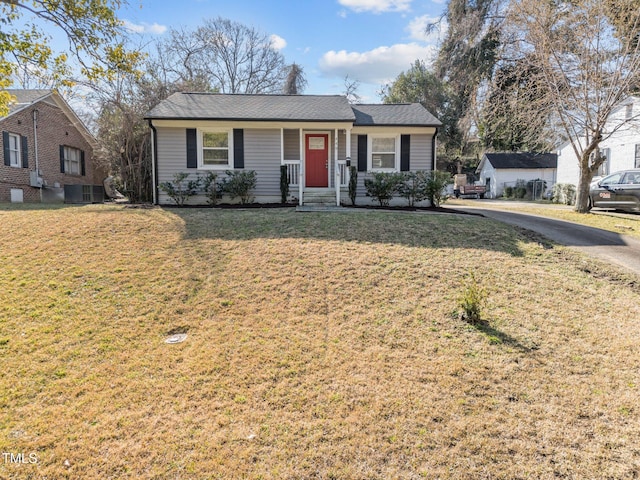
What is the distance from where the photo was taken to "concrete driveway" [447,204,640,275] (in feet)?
23.5

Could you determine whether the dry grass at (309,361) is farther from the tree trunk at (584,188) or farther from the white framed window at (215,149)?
the tree trunk at (584,188)

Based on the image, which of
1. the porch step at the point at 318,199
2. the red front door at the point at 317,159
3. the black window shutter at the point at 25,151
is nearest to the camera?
the porch step at the point at 318,199

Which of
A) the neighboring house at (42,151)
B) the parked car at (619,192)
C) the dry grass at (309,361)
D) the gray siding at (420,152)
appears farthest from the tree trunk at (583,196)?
the neighboring house at (42,151)

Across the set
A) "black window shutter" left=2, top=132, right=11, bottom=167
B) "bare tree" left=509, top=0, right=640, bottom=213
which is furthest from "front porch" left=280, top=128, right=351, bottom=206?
"black window shutter" left=2, top=132, right=11, bottom=167

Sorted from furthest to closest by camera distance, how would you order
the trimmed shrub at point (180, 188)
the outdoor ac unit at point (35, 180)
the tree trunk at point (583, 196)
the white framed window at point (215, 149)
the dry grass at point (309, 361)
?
the outdoor ac unit at point (35, 180)
the tree trunk at point (583, 196)
the white framed window at point (215, 149)
the trimmed shrub at point (180, 188)
the dry grass at point (309, 361)

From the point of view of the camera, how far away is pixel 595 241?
8.46 meters

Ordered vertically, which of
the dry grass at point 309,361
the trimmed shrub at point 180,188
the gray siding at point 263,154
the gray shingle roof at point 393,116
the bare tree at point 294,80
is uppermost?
the bare tree at point 294,80

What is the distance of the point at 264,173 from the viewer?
42.9 feet

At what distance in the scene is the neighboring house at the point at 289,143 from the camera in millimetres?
12602

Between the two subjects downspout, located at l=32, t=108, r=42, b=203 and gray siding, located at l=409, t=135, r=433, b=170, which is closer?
gray siding, located at l=409, t=135, r=433, b=170

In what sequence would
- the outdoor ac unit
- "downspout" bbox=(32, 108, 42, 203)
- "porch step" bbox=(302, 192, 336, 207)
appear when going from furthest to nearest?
"downspout" bbox=(32, 108, 42, 203) → the outdoor ac unit → "porch step" bbox=(302, 192, 336, 207)

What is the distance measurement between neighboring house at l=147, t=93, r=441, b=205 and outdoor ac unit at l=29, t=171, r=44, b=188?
27.0ft

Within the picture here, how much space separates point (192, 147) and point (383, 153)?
6.53 m

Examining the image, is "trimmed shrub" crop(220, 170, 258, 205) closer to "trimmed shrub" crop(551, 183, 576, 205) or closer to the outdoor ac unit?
the outdoor ac unit
